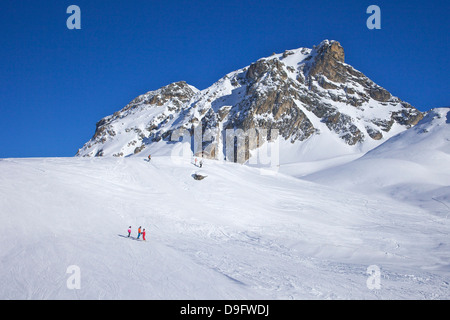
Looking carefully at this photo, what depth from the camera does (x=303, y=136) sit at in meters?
127

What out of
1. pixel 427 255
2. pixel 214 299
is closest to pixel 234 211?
pixel 427 255

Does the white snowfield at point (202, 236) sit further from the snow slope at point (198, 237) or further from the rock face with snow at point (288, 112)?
the rock face with snow at point (288, 112)

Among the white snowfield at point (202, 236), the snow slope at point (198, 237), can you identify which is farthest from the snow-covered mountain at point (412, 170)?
the snow slope at point (198, 237)

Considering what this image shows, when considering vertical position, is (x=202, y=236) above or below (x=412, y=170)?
below

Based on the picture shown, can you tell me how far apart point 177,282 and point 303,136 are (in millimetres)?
121831

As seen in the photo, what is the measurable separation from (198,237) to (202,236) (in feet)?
1.37

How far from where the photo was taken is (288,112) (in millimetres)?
136000

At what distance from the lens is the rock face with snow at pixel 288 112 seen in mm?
128375

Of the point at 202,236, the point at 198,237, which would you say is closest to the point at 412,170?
the point at 202,236

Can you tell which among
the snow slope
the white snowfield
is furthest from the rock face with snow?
the snow slope

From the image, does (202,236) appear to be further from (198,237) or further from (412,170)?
(412,170)

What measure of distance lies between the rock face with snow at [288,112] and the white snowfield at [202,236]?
3395 inches

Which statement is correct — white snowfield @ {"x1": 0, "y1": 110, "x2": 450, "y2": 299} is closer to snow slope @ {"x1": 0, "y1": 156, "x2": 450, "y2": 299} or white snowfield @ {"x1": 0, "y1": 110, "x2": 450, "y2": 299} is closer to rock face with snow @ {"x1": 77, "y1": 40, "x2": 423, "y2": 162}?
snow slope @ {"x1": 0, "y1": 156, "x2": 450, "y2": 299}
